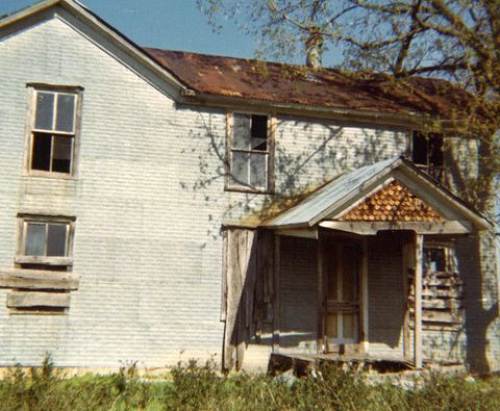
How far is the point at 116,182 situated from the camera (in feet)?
49.5

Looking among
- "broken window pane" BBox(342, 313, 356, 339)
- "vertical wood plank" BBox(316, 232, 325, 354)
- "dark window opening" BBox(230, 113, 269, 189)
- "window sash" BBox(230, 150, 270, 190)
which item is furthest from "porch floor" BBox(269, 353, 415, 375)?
"dark window opening" BBox(230, 113, 269, 189)

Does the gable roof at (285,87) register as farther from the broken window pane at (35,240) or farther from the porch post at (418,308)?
the broken window pane at (35,240)

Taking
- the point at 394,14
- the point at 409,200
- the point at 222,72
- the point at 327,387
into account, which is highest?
the point at 394,14

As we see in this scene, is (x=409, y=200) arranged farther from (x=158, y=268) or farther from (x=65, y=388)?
(x=65, y=388)

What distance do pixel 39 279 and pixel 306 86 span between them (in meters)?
8.24

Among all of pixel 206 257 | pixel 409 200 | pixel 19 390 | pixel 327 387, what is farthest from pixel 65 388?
pixel 409 200

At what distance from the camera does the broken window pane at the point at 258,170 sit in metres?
16.2

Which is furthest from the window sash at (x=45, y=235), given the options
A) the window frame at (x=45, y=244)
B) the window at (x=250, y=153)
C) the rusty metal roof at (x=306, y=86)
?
the rusty metal roof at (x=306, y=86)

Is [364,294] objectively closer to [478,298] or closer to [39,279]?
[478,298]

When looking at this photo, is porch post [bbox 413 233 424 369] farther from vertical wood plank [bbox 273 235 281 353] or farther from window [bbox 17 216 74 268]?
window [bbox 17 216 74 268]

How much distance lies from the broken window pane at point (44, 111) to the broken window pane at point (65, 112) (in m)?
0.15

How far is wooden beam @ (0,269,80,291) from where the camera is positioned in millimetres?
14125

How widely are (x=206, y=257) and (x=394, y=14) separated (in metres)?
8.05

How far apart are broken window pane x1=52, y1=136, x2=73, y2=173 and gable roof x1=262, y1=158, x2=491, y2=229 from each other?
15.0 feet
